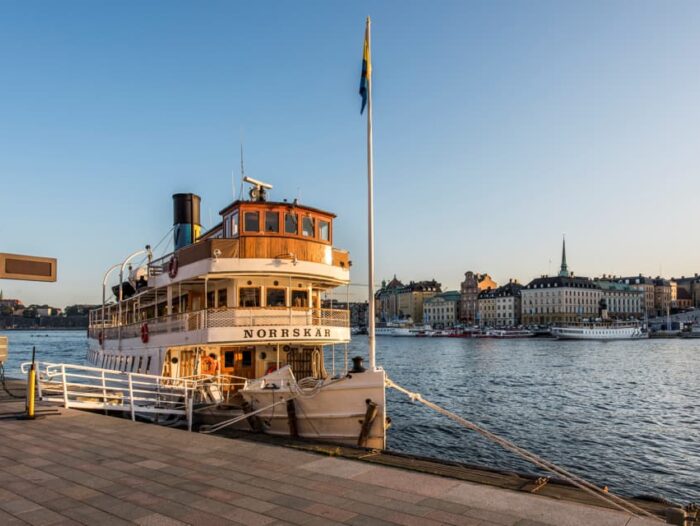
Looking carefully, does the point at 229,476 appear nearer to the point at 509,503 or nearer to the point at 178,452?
the point at 178,452

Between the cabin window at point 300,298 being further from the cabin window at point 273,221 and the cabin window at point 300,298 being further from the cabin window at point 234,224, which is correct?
the cabin window at point 234,224

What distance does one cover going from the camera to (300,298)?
23.0m

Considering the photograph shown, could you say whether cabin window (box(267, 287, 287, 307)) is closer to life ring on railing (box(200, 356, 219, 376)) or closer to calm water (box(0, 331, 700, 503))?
life ring on railing (box(200, 356, 219, 376))

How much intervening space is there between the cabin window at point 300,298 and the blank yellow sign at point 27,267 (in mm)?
10657

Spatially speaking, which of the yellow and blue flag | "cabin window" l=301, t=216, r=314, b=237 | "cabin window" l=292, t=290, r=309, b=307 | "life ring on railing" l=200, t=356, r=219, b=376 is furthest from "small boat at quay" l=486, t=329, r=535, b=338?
the yellow and blue flag

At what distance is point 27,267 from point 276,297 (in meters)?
10.3

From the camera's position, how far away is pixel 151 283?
26.0 meters

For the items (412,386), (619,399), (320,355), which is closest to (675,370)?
(619,399)

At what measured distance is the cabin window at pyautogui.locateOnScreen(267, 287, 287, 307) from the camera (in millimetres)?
21953

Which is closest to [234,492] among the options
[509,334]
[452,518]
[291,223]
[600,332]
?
[452,518]

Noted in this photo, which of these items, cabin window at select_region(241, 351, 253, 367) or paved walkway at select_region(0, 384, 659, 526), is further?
cabin window at select_region(241, 351, 253, 367)

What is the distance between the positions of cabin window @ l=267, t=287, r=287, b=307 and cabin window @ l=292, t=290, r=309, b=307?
63cm

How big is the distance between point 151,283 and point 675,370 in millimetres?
65729

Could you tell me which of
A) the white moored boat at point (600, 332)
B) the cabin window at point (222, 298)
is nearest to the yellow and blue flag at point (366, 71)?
the cabin window at point (222, 298)
